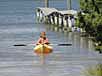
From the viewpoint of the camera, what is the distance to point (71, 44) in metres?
41.2

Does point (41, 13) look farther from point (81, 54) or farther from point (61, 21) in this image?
point (81, 54)

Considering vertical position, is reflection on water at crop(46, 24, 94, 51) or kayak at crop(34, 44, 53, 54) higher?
kayak at crop(34, 44, 53, 54)

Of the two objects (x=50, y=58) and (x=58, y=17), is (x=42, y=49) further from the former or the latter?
(x=58, y=17)

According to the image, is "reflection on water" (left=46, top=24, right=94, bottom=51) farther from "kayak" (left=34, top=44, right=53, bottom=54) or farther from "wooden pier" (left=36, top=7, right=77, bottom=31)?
"wooden pier" (left=36, top=7, right=77, bottom=31)

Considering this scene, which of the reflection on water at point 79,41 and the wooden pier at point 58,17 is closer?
the reflection on water at point 79,41

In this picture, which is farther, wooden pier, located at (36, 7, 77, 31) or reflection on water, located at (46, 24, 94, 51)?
wooden pier, located at (36, 7, 77, 31)

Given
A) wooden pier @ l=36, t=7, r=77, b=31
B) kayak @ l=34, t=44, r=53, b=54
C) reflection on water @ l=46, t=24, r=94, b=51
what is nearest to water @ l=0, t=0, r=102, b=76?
reflection on water @ l=46, t=24, r=94, b=51

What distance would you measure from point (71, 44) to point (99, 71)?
19.1 metres

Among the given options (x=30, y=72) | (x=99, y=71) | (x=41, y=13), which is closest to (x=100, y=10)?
(x=99, y=71)

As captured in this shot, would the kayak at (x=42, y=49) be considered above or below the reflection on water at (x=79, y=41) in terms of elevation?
above

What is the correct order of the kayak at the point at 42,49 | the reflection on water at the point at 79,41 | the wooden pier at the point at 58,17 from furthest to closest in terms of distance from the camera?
the wooden pier at the point at 58,17 < the reflection on water at the point at 79,41 < the kayak at the point at 42,49

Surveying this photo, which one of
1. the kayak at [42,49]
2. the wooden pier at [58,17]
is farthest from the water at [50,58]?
the wooden pier at [58,17]

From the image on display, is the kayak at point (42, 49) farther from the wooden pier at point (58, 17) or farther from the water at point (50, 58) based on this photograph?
the wooden pier at point (58, 17)

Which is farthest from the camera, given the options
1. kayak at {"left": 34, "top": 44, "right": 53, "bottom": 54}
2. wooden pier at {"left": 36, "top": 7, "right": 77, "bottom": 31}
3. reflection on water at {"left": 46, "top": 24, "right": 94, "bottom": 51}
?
wooden pier at {"left": 36, "top": 7, "right": 77, "bottom": 31}
